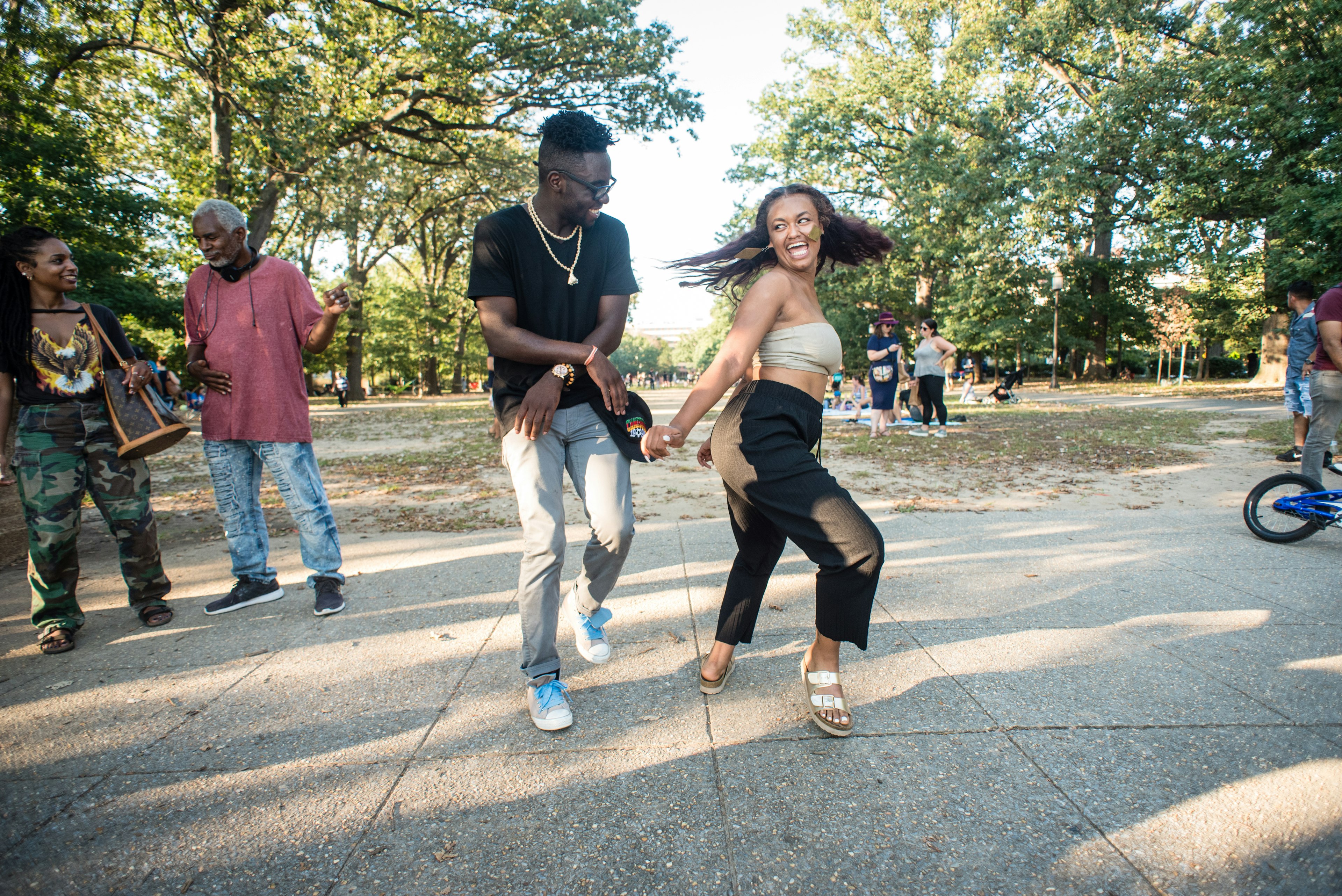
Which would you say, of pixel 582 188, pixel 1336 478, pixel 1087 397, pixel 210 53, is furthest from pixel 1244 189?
pixel 210 53

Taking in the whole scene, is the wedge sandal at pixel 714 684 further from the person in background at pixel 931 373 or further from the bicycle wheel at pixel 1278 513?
the person in background at pixel 931 373

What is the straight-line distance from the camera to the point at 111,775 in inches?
87.0

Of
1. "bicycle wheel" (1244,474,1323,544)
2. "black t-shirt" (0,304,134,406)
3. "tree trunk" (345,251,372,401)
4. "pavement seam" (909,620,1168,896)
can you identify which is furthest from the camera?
"tree trunk" (345,251,372,401)

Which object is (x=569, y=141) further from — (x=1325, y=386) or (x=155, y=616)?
(x=1325, y=386)

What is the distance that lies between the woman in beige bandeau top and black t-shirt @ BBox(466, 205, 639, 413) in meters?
0.52

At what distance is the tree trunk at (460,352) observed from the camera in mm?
42656

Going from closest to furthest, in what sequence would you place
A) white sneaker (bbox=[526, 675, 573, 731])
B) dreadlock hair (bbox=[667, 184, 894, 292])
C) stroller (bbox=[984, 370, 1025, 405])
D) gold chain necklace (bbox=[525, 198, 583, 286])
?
white sneaker (bbox=[526, 675, 573, 731])
gold chain necklace (bbox=[525, 198, 583, 286])
dreadlock hair (bbox=[667, 184, 894, 292])
stroller (bbox=[984, 370, 1025, 405])

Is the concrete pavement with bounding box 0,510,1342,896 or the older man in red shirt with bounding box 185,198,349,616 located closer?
the concrete pavement with bounding box 0,510,1342,896

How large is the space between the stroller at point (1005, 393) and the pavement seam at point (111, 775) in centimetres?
2127

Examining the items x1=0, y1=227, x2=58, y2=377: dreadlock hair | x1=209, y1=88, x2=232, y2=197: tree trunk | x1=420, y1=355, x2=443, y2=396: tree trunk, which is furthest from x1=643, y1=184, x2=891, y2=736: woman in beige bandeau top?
x1=420, y1=355, x2=443, y2=396: tree trunk

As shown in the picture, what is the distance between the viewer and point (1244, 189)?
685 inches

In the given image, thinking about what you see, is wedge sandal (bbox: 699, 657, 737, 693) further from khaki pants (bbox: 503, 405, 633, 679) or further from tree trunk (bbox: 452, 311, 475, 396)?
tree trunk (bbox: 452, 311, 475, 396)

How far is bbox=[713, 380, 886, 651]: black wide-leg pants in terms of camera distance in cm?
225

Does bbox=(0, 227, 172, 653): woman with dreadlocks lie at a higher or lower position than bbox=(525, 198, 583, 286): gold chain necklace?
lower
